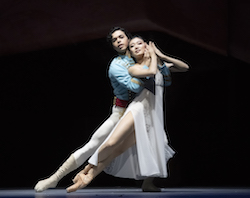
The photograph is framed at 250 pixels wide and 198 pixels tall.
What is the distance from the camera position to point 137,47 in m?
2.97

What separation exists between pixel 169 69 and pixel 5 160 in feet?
7.60

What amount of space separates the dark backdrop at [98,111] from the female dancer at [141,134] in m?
1.12

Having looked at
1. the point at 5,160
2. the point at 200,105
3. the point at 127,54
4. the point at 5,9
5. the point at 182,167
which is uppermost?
the point at 5,9

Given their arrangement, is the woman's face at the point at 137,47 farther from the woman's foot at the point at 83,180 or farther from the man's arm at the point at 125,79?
the woman's foot at the point at 83,180

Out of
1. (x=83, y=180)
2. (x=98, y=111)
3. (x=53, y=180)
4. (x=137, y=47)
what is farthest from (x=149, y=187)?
(x=98, y=111)

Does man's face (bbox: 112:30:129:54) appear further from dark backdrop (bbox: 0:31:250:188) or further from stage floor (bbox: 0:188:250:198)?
stage floor (bbox: 0:188:250:198)

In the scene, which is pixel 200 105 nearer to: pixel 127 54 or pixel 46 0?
pixel 127 54

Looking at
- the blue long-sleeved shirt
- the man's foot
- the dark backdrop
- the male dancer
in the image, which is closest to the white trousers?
the male dancer

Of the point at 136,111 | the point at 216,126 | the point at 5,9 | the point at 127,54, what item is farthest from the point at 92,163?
the point at 5,9

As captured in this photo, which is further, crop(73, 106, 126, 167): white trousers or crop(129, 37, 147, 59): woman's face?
crop(73, 106, 126, 167): white trousers

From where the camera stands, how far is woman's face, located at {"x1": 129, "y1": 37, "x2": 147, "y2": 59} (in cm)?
296

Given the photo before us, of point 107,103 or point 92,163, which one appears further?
point 107,103

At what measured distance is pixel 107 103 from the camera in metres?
4.33

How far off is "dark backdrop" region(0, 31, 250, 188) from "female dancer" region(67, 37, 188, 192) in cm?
112
